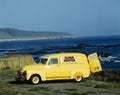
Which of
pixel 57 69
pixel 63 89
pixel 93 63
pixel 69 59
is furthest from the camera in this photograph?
pixel 93 63

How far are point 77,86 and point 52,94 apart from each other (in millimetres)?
3487

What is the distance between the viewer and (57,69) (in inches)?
963

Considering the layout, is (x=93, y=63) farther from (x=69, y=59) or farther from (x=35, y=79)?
(x=35, y=79)

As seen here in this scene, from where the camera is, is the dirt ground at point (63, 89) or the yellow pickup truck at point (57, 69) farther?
the yellow pickup truck at point (57, 69)

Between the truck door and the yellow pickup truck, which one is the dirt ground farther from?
the truck door

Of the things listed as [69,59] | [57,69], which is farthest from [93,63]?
[57,69]

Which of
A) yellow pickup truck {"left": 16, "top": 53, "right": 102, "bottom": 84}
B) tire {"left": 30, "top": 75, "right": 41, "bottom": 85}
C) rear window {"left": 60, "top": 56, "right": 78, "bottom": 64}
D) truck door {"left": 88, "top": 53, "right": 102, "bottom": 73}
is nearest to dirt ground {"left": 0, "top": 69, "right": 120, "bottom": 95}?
tire {"left": 30, "top": 75, "right": 41, "bottom": 85}

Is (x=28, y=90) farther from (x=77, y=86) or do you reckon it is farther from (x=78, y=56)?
(x=78, y=56)

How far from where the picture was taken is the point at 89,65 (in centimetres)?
2534

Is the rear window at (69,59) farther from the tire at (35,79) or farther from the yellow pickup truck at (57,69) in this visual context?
the tire at (35,79)

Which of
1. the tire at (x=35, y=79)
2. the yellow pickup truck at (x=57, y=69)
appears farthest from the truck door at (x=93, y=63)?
the tire at (x=35, y=79)

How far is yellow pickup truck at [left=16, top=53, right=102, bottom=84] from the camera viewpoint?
80.0ft

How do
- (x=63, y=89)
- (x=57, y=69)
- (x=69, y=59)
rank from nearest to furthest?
(x=63, y=89) < (x=57, y=69) < (x=69, y=59)

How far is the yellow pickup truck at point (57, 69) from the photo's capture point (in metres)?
24.4
